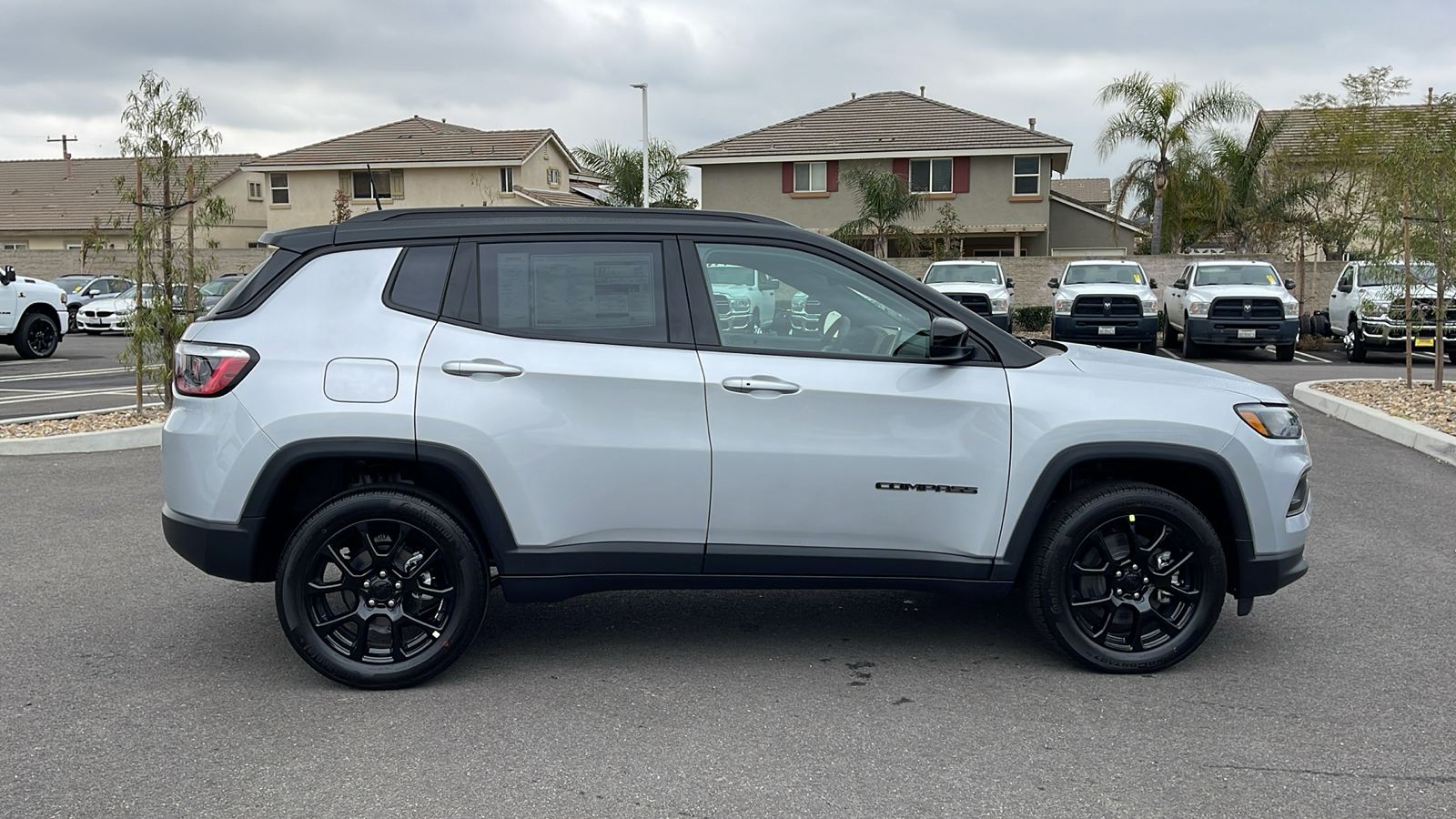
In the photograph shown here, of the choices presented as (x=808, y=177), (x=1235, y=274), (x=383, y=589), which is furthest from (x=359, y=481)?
(x=808, y=177)

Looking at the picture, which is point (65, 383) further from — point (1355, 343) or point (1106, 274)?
point (1355, 343)

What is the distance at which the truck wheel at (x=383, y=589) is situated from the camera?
4570 millimetres

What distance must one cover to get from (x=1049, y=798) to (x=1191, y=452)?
5.31 feet

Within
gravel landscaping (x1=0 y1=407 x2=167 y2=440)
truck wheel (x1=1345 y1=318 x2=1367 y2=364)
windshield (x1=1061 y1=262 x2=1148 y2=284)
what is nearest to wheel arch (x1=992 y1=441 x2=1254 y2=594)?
gravel landscaping (x1=0 y1=407 x2=167 y2=440)

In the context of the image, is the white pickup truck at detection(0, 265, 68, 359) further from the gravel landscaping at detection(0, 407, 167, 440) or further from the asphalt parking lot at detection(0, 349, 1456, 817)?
the asphalt parking lot at detection(0, 349, 1456, 817)

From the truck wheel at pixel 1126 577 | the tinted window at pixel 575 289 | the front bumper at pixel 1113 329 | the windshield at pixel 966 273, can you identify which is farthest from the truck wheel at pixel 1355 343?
the tinted window at pixel 575 289

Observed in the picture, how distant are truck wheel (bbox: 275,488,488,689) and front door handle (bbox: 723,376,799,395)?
1.15 m

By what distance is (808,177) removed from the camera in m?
40.8

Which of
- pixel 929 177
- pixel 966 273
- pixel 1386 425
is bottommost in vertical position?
pixel 1386 425

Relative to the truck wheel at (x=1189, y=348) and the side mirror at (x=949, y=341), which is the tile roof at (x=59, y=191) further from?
the side mirror at (x=949, y=341)

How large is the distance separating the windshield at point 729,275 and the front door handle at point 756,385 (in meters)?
0.42

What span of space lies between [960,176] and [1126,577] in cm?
3690

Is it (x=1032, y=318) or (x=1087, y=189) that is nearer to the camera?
(x=1032, y=318)

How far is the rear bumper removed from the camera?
15.2 feet
